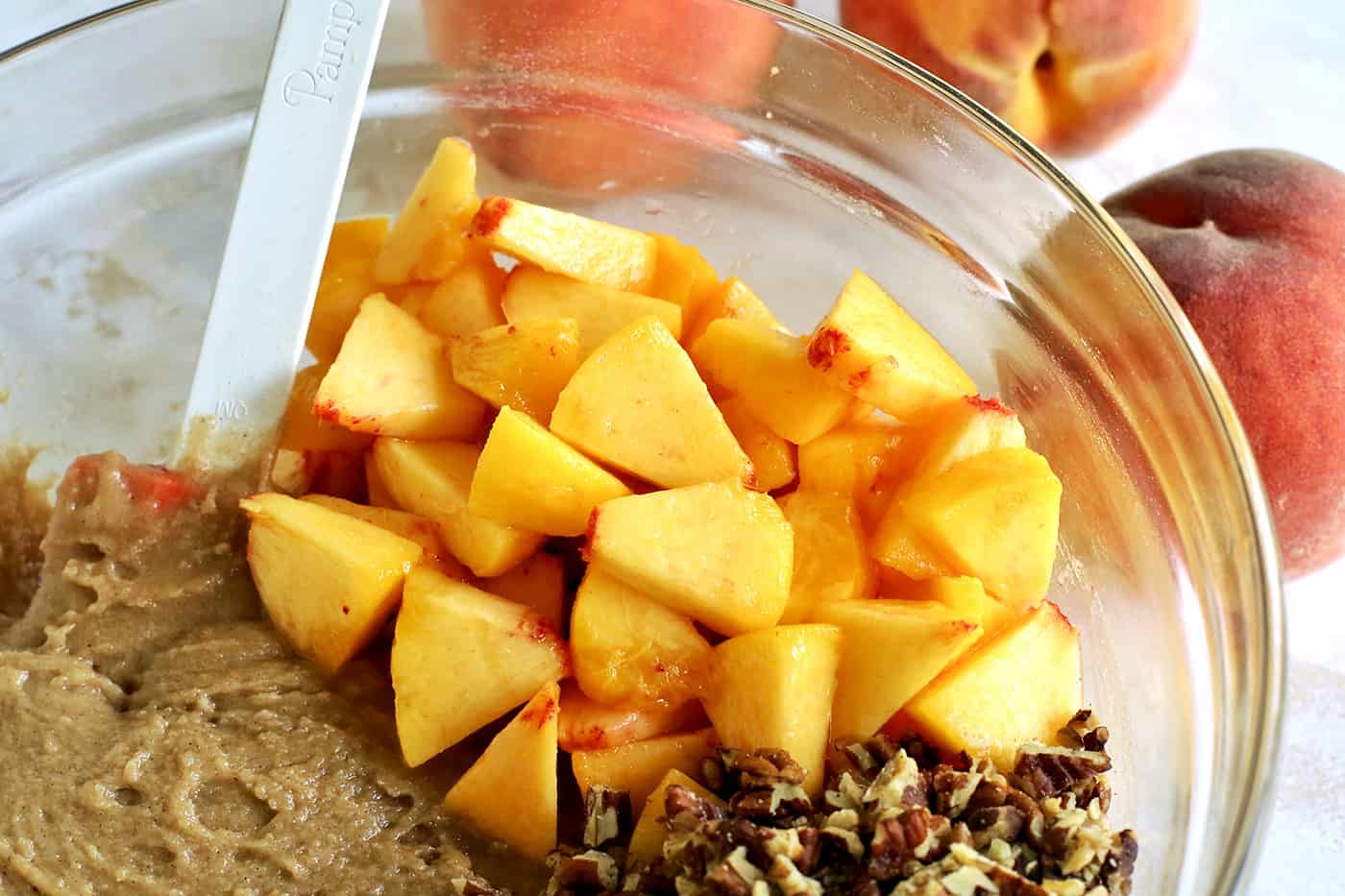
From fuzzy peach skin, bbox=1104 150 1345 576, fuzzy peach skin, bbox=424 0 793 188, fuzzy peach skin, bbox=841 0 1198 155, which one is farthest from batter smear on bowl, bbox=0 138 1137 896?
fuzzy peach skin, bbox=841 0 1198 155

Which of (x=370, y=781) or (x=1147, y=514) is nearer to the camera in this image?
(x=370, y=781)

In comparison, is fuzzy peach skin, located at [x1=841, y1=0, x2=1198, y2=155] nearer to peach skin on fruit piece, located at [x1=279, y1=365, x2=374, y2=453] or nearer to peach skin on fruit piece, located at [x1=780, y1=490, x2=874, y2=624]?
peach skin on fruit piece, located at [x1=780, y1=490, x2=874, y2=624]

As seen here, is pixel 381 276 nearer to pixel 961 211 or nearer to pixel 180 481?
pixel 180 481

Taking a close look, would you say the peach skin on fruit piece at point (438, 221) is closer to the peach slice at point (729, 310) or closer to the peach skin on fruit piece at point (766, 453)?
the peach slice at point (729, 310)

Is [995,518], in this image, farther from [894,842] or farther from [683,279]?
[683,279]

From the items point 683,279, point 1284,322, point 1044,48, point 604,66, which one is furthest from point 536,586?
point 1044,48

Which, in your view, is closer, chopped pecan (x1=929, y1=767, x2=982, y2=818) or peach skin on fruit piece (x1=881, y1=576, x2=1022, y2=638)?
chopped pecan (x1=929, y1=767, x2=982, y2=818)

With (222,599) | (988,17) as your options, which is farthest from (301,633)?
(988,17)
